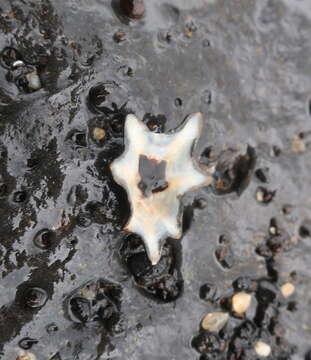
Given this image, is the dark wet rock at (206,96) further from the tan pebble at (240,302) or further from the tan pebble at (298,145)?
the tan pebble at (240,302)

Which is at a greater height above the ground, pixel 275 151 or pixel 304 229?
pixel 275 151

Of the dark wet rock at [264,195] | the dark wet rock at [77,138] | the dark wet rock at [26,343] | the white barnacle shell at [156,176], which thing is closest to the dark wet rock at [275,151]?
the dark wet rock at [264,195]

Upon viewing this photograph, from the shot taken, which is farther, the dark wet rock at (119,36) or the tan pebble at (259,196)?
the tan pebble at (259,196)

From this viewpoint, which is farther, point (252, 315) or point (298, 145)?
point (298, 145)

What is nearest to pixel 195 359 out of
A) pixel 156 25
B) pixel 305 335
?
pixel 305 335

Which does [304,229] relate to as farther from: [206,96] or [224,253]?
[206,96]

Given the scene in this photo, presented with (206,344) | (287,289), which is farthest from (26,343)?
(287,289)

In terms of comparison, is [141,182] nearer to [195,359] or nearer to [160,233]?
[160,233]
